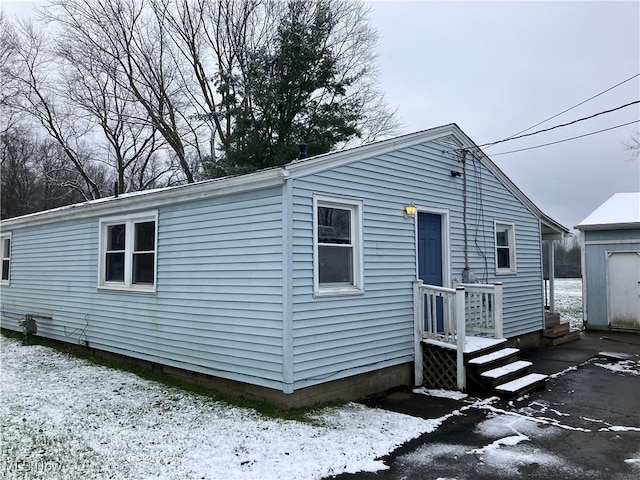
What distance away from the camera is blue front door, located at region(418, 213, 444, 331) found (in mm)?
7527

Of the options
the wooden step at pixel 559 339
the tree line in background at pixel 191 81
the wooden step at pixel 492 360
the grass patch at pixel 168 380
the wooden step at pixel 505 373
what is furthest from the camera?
the tree line in background at pixel 191 81

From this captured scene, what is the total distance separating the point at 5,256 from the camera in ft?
40.2

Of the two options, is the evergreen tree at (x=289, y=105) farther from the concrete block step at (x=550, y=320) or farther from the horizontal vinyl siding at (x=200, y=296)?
the concrete block step at (x=550, y=320)

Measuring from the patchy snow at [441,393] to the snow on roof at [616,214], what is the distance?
8336mm

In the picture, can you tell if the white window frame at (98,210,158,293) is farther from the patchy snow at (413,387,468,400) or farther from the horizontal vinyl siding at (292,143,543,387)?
the patchy snow at (413,387,468,400)

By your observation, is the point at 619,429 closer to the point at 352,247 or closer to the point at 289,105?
the point at 352,247

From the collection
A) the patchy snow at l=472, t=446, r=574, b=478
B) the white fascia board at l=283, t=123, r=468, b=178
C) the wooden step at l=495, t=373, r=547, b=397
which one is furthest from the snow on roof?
the patchy snow at l=472, t=446, r=574, b=478

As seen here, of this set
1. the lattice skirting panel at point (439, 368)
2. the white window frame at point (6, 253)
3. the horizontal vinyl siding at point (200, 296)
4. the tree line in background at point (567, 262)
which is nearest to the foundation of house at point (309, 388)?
the horizontal vinyl siding at point (200, 296)

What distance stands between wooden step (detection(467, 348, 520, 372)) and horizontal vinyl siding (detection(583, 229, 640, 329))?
7.00 m

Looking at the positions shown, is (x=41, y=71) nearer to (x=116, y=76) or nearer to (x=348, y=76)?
(x=116, y=76)

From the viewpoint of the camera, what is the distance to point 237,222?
6.08m

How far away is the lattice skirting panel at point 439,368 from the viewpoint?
21.7ft

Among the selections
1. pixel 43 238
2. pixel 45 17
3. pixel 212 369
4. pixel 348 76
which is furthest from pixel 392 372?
pixel 45 17

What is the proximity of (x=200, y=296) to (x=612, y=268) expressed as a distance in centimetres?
1114
